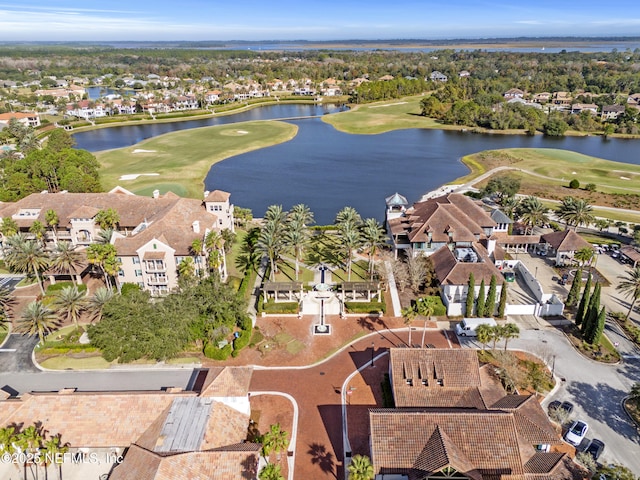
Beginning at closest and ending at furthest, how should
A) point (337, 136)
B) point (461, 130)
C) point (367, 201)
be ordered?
point (367, 201), point (337, 136), point (461, 130)

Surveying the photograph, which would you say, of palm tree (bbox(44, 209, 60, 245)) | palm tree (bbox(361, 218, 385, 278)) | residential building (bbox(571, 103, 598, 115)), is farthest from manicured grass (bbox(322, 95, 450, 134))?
palm tree (bbox(44, 209, 60, 245))

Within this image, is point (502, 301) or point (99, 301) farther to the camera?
point (502, 301)

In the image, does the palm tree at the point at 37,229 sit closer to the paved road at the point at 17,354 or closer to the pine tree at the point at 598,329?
the paved road at the point at 17,354

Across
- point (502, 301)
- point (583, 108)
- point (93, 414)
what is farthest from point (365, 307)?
point (583, 108)

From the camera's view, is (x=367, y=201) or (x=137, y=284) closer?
(x=137, y=284)

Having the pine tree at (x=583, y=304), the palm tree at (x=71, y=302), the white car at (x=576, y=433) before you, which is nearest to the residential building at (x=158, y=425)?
the palm tree at (x=71, y=302)

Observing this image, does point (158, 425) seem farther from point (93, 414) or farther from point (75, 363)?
point (75, 363)

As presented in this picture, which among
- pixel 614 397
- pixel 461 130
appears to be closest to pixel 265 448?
pixel 614 397

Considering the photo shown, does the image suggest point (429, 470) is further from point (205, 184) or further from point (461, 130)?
point (461, 130)
